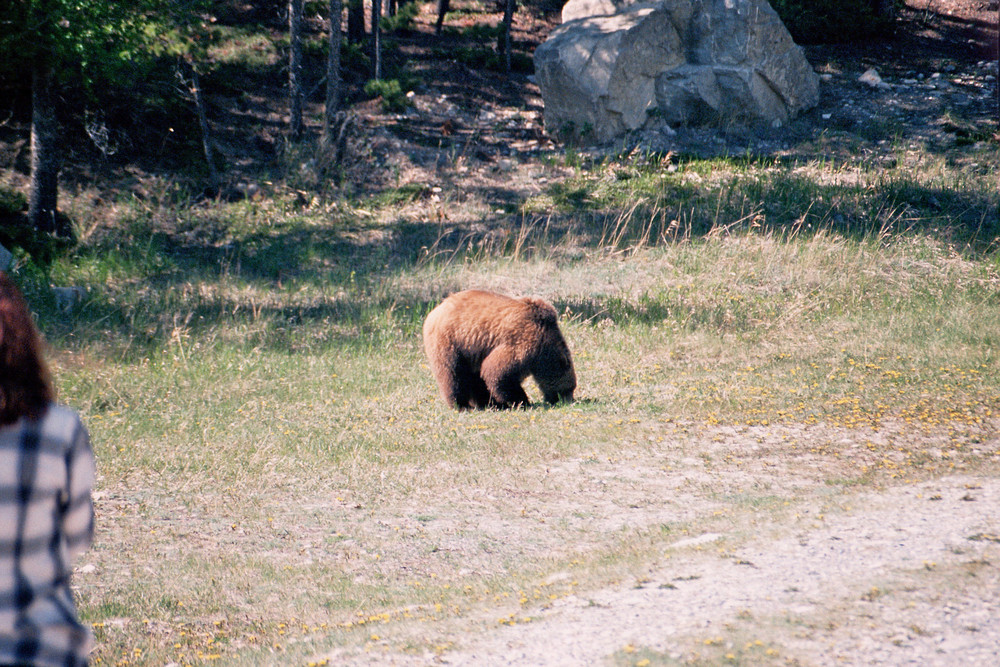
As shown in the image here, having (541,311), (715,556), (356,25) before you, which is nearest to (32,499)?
(715,556)

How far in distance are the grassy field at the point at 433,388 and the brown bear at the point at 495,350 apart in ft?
1.15

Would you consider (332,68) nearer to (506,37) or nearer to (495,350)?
(506,37)

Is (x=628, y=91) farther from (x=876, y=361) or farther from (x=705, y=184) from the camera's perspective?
(x=876, y=361)

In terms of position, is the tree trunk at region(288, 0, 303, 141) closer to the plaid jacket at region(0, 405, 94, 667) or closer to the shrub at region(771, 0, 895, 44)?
the shrub at region(771, 0, 895, 44)

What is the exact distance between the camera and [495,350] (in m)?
8.92

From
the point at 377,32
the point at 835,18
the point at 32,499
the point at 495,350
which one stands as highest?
the point at 835,18

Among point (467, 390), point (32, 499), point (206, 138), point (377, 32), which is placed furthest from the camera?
point (377, 32)

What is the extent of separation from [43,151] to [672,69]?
15306 millimetres

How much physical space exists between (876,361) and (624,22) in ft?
48.2

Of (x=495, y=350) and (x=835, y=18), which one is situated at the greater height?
(x=835, y=18)

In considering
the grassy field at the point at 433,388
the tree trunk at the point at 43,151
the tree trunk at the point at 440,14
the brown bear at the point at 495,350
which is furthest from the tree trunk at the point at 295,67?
the brown bear at the point at 495,350

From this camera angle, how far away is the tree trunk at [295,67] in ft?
65.4

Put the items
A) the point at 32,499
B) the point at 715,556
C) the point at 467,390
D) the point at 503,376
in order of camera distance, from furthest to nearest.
→ the point at 467,390, the point at 503,376, the point at 715,556, the point at 32,499

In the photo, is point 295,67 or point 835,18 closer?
point 295,67
